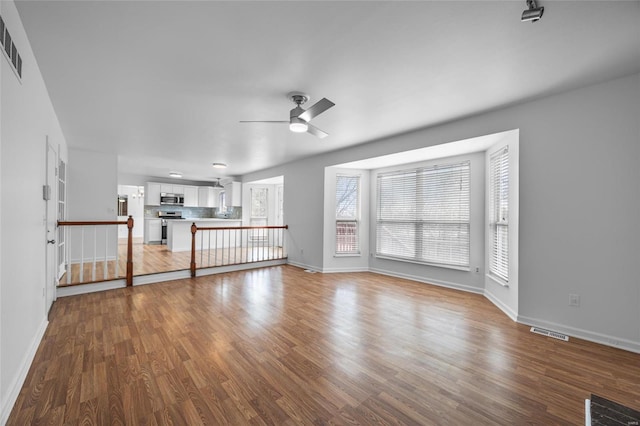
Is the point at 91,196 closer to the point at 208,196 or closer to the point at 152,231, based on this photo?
the point at 152,231

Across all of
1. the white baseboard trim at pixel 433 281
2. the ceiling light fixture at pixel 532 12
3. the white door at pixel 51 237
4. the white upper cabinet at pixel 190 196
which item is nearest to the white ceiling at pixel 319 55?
the ceiling light fixture at pixel 532 12

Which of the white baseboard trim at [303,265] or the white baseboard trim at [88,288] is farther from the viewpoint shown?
the white baseboard trim at [303,265]

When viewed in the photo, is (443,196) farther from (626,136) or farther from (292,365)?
(292,365)

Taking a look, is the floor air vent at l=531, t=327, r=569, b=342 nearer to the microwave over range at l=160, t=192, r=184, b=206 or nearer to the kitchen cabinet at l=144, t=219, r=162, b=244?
the kitchen cabinet at l=144, t=219, r=162, b=244

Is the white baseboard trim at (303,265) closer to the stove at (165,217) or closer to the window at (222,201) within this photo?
the window at (222,201)

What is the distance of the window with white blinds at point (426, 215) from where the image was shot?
14.3 ft

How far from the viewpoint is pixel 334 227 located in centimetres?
552

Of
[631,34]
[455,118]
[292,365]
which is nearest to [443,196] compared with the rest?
[455,118]

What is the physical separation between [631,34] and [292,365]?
3509mm

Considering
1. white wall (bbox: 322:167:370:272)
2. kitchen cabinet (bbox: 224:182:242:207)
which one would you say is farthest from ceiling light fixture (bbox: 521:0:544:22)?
kitchen cabinet (bbox: 224:182:242:207)

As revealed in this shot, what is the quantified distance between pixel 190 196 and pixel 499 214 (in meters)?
9.73

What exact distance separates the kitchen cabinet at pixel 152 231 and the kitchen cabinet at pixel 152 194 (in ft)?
2.07

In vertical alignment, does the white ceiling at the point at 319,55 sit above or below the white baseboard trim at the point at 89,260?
above

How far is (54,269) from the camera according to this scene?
11.6ft
